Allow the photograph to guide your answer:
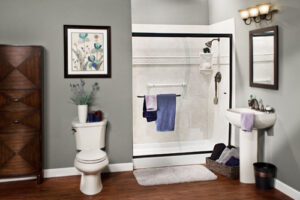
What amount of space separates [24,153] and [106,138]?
1.02 m

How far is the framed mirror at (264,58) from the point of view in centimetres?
344

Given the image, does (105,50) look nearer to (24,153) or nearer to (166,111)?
(166,111)

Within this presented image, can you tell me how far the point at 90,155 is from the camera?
341 centimetres

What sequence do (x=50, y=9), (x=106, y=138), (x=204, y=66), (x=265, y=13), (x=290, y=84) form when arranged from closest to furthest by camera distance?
(x=290, y=84) → (x=265, y=13) → (x=50, y=9) → (x=106, y=138) → (x=204, y=66)

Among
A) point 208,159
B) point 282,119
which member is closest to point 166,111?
point 208,159

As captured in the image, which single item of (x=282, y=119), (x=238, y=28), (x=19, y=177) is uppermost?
(x=238, y=28)

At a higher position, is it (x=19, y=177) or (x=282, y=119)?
(x=282, y=119)

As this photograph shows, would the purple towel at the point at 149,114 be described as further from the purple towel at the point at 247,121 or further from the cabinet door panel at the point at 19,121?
the cabinet door panel at the point at 19,121

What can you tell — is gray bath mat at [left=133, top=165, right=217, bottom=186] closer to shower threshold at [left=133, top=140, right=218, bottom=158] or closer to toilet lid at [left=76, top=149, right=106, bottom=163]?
shower threshold at [left=133, top=140, right=218, bottom=158]

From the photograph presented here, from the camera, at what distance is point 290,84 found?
3.22 metres

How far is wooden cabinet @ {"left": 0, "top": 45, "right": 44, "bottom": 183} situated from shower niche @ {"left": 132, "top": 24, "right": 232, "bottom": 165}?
66.4 inches

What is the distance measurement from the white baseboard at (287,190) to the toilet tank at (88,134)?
2125 mm

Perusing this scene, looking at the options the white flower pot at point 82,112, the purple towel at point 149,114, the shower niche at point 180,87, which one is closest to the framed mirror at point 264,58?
the shower niche at point 180,87

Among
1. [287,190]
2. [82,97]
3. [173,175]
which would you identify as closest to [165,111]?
[173,175]
